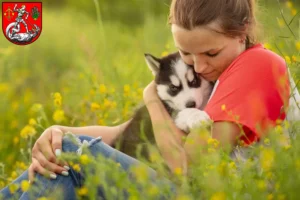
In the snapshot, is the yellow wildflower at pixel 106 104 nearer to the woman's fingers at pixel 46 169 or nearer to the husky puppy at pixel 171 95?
the husky puppy at pixel 171 95

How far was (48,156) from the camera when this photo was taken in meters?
2.81

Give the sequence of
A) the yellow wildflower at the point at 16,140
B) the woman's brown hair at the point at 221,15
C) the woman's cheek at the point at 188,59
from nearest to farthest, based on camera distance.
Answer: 1. the woman's brown hair at the point at 221,15
2. the woman's cheek at the point at 188,59
3. the yellow wildflower at the point at 16,140

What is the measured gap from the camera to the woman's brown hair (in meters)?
2.82

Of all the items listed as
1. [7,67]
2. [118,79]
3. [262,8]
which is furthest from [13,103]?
[262,8]

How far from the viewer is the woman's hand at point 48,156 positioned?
8.95 feet

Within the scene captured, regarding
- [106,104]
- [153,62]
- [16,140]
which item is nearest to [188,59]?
[153,62]

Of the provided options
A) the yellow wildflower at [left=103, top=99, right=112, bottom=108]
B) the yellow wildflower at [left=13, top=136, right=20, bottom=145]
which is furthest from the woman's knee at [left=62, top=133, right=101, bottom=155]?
the yellow wildflower at [left=13, top=136, right=20, bottom=145]

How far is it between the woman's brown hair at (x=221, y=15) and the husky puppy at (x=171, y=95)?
1.25 feet

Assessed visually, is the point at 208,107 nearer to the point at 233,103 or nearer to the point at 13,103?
the point at 233,103

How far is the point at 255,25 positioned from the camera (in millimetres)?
2961

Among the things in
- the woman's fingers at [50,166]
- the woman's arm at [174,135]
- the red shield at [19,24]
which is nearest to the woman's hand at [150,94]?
the woman's arm at [174,135]

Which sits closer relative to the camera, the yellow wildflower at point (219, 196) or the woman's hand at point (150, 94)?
the yellow wildflower at point (219, 196)

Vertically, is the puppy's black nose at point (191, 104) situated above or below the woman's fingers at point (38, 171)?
below

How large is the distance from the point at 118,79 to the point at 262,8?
1251 mm
